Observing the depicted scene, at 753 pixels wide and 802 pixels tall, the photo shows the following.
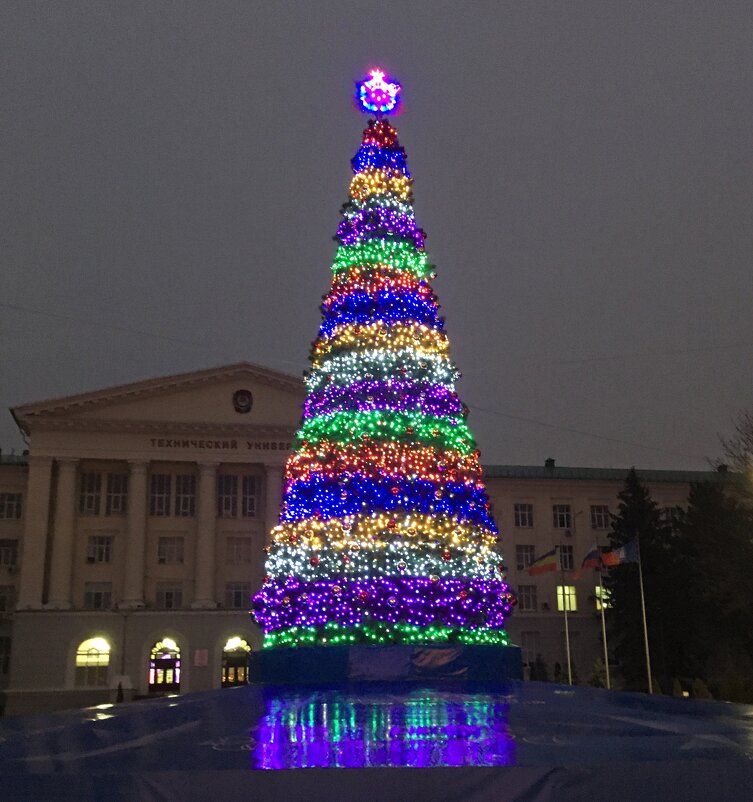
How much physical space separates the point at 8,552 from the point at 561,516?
29796 mm

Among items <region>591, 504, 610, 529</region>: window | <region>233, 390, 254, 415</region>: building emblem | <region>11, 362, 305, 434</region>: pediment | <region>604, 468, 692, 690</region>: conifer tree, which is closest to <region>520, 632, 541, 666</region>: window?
<region>604, 468, 692, 690</region>: conifer tree

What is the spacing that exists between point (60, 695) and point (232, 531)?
1133 centimetres

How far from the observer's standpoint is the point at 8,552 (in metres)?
48.6

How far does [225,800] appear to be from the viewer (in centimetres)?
490

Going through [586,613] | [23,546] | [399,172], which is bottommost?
[586,613]

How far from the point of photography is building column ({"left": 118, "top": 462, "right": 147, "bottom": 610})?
1838 inches

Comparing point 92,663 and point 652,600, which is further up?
point 652,600

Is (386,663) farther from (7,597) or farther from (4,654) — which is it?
(7,597)

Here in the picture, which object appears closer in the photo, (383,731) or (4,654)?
(383,731)

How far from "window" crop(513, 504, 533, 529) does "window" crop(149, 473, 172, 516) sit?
19.0 meters

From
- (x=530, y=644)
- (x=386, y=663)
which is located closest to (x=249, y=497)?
(x=530, y=644)

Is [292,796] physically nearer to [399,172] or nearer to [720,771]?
[720,771]

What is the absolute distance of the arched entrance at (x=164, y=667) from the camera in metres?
46.3

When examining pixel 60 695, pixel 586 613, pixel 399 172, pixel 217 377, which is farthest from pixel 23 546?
pixel 399 172
